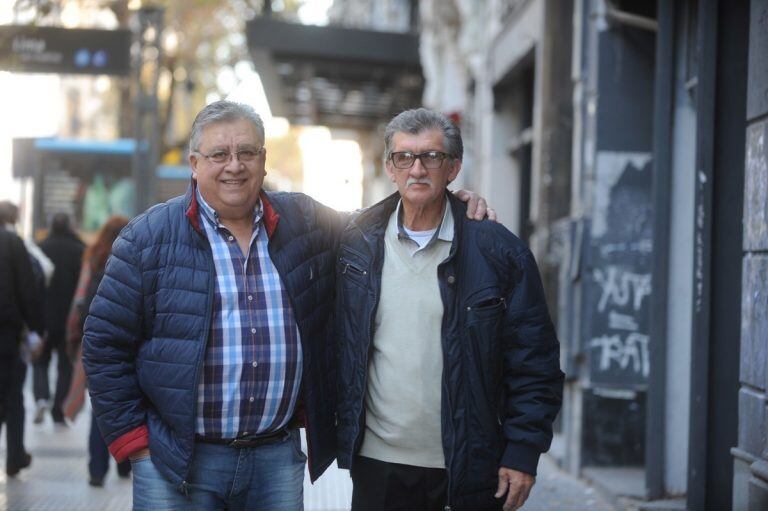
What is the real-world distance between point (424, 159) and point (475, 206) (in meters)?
0.30

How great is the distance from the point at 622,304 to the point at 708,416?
2.54 m

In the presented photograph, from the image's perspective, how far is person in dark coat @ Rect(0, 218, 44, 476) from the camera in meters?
7.86

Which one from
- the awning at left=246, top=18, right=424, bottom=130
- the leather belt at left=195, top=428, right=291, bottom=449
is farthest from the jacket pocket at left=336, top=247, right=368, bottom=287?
the awning at left=246, top=18, right=424, bottom=130

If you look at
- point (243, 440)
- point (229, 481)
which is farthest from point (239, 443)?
point (229, 481)

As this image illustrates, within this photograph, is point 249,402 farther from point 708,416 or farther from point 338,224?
point 708,416

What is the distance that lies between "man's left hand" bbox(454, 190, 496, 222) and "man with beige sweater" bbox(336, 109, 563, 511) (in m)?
0.07

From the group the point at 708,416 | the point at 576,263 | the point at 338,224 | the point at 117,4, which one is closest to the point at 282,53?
the point at 117,4

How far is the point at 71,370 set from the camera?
449 inches

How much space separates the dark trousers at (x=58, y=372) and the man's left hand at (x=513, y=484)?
8.14 metres

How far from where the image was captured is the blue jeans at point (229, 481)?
3811 millimetres

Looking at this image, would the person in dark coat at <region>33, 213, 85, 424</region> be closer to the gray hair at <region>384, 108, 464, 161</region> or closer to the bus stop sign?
the bus stop sign

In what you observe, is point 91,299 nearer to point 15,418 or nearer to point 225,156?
point 15,418

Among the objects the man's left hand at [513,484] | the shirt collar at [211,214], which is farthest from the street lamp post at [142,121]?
the man's left hand at [513,484]

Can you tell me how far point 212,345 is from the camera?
3.77m
